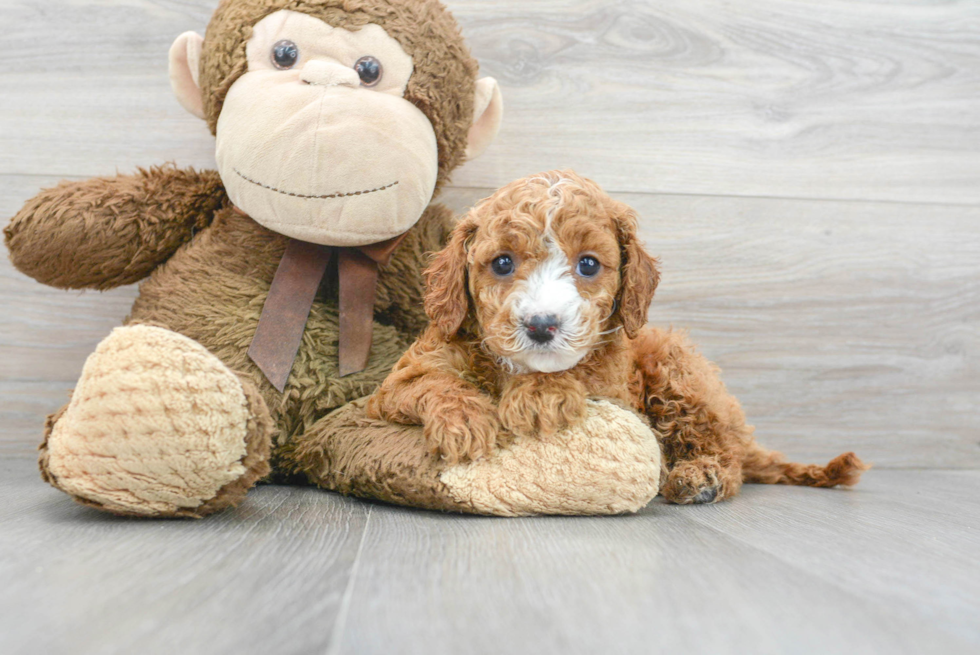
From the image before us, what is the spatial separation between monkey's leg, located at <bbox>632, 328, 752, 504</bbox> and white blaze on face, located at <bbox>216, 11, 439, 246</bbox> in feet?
1.62

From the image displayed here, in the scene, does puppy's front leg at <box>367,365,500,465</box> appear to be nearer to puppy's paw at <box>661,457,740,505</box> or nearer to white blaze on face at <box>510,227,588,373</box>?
white blaze on face at <box>510,227,588,373</box>

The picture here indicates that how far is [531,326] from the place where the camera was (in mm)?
947

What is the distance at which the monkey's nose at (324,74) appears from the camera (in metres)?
1.16

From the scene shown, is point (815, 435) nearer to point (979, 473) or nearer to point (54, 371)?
point (979, 473)

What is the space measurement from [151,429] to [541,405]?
51 centimetres

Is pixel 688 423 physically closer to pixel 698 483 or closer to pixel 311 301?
pixel 698 483

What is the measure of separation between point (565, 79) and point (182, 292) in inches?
36.8

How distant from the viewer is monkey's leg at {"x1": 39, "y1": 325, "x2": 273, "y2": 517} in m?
0.88

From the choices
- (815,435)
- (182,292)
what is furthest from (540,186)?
(815,435)

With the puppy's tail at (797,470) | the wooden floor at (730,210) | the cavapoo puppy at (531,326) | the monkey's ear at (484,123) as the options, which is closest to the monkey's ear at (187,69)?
the wooden floor at (730,210)

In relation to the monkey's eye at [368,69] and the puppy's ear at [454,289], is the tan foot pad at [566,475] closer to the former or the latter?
the puppy's ear at [454,289]

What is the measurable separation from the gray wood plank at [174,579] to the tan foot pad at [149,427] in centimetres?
5

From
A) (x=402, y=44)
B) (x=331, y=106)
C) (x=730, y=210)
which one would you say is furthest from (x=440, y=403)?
(x=730, y=210)

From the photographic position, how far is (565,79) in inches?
64.1
